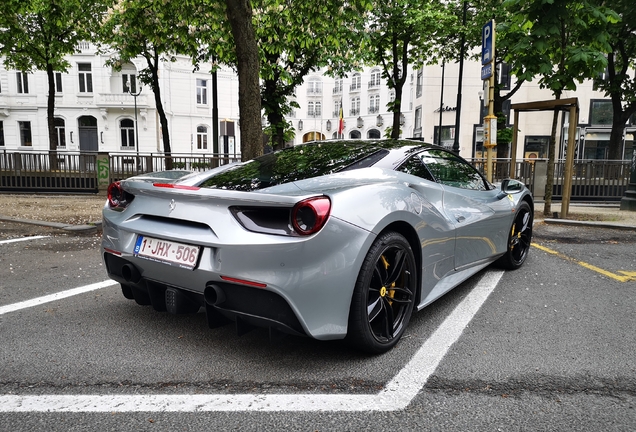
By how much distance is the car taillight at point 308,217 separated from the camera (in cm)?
236

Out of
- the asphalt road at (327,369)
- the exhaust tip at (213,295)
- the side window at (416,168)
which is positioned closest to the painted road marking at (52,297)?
the asphalt road at (327,369)

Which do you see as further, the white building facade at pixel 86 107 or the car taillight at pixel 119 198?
the white building facade at pixel 86 107

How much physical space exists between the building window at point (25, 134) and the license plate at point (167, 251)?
1551 inches

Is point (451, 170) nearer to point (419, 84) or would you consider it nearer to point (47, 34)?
point (47, 34)

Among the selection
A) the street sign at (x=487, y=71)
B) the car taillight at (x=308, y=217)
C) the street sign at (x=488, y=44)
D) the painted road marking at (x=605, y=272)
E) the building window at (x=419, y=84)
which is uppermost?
the building window at (x=419, y=84)

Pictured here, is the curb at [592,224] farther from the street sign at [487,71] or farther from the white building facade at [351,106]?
the white building facade at [351,106]

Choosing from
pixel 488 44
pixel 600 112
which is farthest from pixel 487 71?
pixel 600 112

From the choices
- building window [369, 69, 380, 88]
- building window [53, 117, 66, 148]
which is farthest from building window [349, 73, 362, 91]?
building window [53, 117, 66, 148]

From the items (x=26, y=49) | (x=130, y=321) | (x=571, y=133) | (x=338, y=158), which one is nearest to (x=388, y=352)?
(x=338, y=158)

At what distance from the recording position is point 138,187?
115 inches

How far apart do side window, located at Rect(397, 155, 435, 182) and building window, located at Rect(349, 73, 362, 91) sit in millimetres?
53591

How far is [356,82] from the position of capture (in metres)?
55.8

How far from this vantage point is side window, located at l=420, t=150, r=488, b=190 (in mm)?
3682

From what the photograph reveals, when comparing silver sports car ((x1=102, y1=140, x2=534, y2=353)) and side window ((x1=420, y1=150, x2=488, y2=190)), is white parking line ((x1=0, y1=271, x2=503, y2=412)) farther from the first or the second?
side window ((x1=420, y1=150, x2=488, y2=190))
